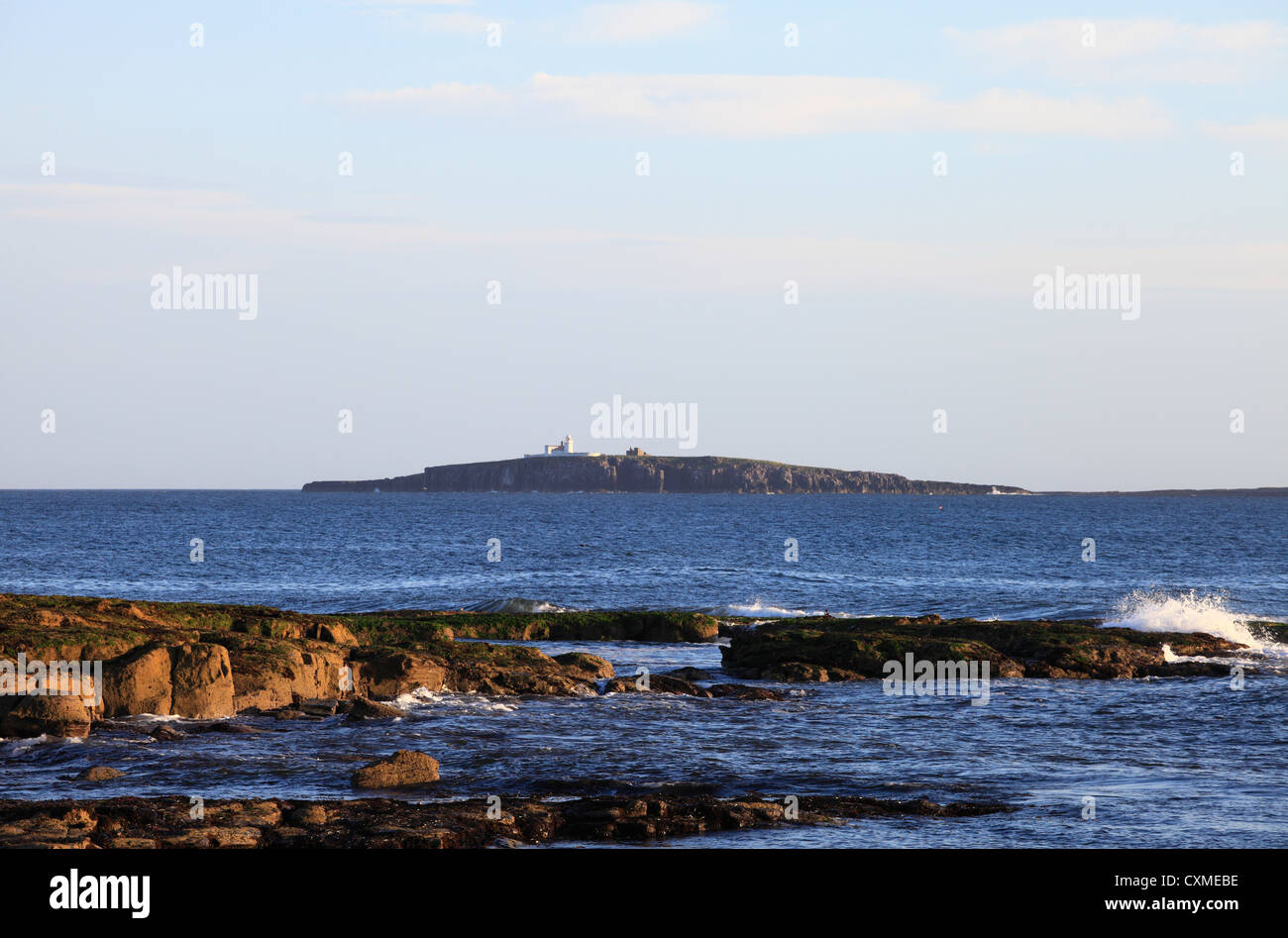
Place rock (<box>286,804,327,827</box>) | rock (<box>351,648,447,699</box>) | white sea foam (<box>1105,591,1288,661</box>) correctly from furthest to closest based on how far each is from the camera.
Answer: white sea foam (<box>1105,591,1288,661</box>) → rock (<box>351,648,447,699</box>) → rock (<box>286,804,327,827</box>)

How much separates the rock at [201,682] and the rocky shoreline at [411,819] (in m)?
9.64

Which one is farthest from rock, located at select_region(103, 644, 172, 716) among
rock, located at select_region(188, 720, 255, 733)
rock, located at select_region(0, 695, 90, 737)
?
rock, located at select_region(0, 695, 90, 737)

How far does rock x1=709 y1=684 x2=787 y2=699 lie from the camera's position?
1336 inches

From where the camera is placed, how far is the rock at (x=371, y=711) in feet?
95.5

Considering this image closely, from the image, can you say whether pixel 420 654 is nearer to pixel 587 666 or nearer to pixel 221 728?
pixel 587 666

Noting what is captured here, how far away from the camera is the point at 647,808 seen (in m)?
19.0

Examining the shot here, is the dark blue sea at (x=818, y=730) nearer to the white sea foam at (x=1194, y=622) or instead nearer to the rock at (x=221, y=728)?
the white sea foam at (x=1194, y=622)

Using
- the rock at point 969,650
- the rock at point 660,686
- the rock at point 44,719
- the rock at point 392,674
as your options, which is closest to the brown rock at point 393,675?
the rock at point 392,674

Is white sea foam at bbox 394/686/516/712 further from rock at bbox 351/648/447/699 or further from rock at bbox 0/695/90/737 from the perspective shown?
rock at bbox 0/695/90/737

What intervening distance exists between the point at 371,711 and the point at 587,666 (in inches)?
372

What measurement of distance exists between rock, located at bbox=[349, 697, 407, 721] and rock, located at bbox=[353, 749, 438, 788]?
701cm
